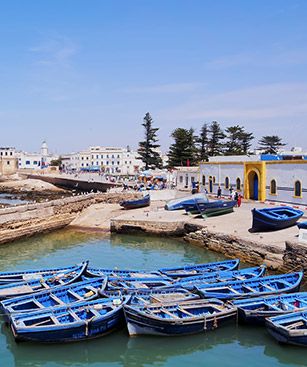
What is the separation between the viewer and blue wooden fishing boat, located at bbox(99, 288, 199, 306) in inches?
579

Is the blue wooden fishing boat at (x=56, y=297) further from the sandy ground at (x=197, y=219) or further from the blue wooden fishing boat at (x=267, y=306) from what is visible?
the sandy ground at (x=197, y=219)

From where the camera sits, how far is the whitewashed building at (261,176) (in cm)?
Result: 3094

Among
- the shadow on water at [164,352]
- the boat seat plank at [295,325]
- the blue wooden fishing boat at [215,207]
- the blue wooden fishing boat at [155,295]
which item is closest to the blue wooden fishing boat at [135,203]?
the blue wooden fishing boat at [215,207]

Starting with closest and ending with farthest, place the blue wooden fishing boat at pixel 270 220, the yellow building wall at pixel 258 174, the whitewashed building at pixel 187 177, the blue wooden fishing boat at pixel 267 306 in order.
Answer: the blue wooden fishing boat at pixel 267 306, the blue wooden fishing boat at pixel 270 220, the yellow building wall at pixel 258 174, the whitewashed building at pixel 187 177

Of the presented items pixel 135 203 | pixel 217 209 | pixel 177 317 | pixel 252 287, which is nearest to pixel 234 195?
pixel 217 209

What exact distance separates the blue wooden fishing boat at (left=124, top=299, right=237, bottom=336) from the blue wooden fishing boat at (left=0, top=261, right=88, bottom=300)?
13.9ft

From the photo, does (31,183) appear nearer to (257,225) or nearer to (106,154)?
(106,154)

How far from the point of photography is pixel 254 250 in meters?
22.1

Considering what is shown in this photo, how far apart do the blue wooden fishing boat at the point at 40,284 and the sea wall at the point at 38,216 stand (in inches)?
480

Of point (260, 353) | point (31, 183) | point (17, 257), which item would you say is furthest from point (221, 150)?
point (260, 353)

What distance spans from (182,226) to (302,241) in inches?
434

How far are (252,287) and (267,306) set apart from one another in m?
1.94

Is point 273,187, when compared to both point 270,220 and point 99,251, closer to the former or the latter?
point 270,220

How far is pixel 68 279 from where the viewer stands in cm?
1752
